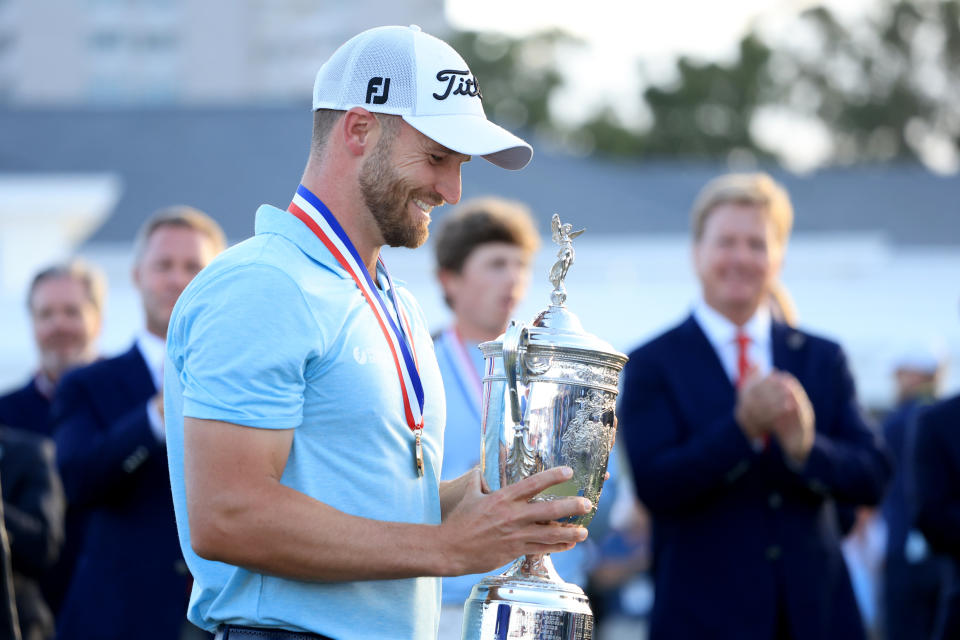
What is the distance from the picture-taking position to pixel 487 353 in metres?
2.97

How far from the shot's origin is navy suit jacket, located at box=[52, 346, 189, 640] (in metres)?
4.61

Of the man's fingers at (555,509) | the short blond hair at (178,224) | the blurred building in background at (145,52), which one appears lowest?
the man's fingers at (555,509)

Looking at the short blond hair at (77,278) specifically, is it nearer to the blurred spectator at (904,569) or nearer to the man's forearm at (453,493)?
the man's forearm at (453,493)

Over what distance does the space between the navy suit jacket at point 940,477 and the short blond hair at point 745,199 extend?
85 cm

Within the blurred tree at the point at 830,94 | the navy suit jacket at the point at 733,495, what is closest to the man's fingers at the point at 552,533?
the navy suit jacket at the point at 733,495

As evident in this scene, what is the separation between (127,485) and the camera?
4.76 m

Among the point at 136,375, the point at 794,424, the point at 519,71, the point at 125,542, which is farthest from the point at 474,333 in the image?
the point at 519,71

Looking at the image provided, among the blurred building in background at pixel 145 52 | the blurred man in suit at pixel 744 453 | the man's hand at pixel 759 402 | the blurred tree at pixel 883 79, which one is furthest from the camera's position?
the blurred building in background at pixel 145 52

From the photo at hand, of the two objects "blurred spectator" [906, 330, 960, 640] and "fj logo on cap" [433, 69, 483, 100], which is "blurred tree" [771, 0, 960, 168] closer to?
"blurred spectator" [906, 330, 960, 640]

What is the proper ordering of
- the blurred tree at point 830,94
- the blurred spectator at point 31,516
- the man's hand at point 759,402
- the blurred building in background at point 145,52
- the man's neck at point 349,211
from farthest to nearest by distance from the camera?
the blurred building in background at point 145,52
the blurred tree at point 830,94
the blurred spectator at point 31,516
the man's hand at point 759,402
the man's neck at point 349,211

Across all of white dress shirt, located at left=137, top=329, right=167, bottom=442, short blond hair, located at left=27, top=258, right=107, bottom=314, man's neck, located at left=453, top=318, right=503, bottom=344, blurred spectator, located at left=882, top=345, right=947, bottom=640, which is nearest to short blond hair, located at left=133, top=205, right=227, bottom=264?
white dress shirt, located at left=137, top=329, right=167, bottom=442

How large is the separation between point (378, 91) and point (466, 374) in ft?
6.08

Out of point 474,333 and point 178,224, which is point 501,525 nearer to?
point 474,333

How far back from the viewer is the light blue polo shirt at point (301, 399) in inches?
99.1
